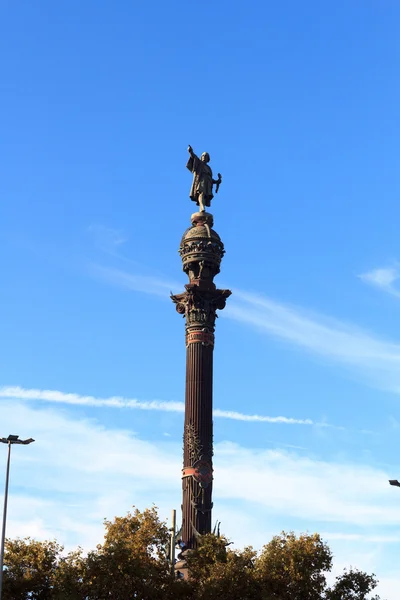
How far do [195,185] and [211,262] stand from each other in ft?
31.7

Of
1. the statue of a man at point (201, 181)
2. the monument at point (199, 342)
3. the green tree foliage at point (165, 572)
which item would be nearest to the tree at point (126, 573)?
the green tree foliage at point (165, 572)

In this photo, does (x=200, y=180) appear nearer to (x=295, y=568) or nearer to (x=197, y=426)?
(x=197, y=426)

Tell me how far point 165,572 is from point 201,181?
40.8 m

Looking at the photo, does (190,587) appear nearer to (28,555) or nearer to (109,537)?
(109,537)

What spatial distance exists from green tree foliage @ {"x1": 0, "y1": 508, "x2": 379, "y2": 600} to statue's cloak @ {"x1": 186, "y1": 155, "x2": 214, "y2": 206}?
3524cm

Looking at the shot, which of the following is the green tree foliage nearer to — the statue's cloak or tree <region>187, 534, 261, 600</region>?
tree <region>187, 534, 261, 600</region>

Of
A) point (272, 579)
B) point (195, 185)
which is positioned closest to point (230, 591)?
point (272, 579)

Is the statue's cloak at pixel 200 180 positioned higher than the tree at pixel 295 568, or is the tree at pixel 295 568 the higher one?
the statue's cloak at pixel 200 180

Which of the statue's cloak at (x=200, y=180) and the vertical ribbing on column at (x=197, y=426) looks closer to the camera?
the vertical ribbing on column at (x=197, y=426)

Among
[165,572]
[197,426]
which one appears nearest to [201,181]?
[197,426]

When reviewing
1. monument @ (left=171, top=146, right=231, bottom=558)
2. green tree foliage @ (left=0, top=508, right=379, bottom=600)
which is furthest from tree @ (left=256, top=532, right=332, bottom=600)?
monument @ (left=171, top=146, right=231, bottom=558)

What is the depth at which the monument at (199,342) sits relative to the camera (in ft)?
247

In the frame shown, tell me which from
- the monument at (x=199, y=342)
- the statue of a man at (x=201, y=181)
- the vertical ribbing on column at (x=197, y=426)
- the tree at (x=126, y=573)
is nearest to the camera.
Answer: the tree at (x=126, y=573)

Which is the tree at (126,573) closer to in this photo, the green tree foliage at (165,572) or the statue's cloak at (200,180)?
the green tree foliage at (165,572)
